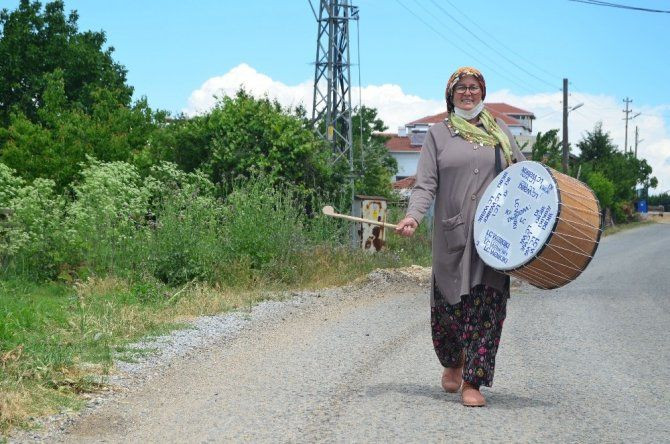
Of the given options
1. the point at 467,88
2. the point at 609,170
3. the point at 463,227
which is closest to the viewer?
the point at 463,227

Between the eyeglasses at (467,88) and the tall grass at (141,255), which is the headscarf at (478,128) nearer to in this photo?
the eyeglasses at (467,88)

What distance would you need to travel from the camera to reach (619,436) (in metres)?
5.76

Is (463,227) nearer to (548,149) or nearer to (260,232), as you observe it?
(260,232)

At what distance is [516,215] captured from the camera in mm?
6402

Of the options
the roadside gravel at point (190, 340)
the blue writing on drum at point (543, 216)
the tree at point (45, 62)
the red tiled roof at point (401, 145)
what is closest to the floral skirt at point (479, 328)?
the blue writing on drum at point (543, 216)

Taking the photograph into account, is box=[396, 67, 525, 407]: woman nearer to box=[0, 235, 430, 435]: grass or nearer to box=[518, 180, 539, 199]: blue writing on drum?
box=[518, 180, 539, 199]: blue writing on drum

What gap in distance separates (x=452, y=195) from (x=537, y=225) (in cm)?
67

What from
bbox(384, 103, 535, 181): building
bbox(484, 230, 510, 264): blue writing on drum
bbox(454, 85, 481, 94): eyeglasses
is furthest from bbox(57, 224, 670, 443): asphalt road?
bbox(384, 103, 535, 181): building

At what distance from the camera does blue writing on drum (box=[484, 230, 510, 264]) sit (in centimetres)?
633

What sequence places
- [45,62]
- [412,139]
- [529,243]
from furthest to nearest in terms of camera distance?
1. [412,139]
2. [45,62]
3. [529,243]

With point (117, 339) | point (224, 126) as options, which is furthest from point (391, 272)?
point (117, 339)

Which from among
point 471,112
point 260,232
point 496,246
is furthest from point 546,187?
point 260,232

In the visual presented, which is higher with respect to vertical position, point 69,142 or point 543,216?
point 69,142

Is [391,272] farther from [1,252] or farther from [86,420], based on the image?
[86,420]
